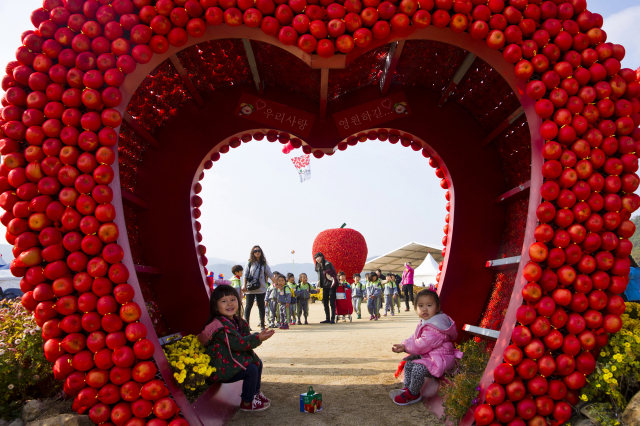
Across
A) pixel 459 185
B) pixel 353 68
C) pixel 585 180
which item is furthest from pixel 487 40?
pixel 459 185

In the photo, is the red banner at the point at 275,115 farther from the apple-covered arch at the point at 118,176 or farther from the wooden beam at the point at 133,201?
the apple-covered arch at the point at 118,176

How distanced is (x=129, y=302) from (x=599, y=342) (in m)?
2.99

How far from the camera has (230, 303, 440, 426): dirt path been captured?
339 cm

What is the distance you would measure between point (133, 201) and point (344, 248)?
18691 millimetres

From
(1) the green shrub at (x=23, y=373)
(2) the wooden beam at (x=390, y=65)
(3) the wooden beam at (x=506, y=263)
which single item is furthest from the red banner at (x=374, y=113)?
Answer: (1) the green shrub at (x=23, y=373)

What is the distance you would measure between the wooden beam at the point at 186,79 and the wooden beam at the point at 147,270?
65.2 inches

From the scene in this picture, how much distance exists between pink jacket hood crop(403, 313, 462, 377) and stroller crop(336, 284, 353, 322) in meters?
7.51

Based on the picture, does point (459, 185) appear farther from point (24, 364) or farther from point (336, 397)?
point (24, 364)

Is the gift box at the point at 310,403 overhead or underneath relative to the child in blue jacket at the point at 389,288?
underneath

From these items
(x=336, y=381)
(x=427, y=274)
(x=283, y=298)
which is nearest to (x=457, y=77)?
(x=336, y=381)

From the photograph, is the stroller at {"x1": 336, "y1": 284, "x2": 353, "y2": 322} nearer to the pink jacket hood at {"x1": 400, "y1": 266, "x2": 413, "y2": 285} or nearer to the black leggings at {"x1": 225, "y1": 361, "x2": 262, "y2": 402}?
the pink jacket hood at {"x1": 400, "y1": 266, "x2": 413, "y2": 285}

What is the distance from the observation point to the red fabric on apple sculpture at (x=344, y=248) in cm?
2200

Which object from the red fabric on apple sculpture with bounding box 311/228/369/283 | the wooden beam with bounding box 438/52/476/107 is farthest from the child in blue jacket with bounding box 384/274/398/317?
the wooden beam with bounding box 438/52/476/107

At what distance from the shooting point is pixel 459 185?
452 centimetres
